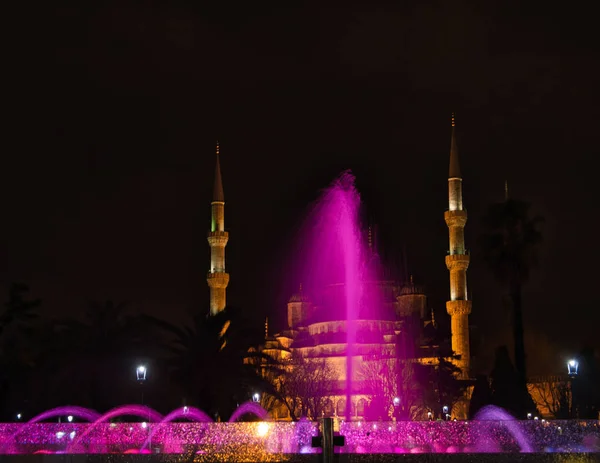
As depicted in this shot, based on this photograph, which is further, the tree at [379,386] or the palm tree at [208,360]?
the tree at [379,386]

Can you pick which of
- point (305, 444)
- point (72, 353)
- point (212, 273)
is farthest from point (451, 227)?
point (305, 444)

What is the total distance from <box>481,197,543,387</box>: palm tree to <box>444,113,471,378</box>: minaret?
92.8 ft

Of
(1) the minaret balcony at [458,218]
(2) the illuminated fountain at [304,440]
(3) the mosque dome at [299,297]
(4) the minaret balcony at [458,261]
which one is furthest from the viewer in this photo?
(3) the mosque dome at [299,297]

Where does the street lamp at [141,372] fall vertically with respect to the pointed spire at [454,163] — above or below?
below

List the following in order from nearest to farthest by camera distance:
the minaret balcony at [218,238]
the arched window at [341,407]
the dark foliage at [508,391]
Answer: the dark foliage at [508,391], the minaret balcony at [218,238], the arched window at [341,407]

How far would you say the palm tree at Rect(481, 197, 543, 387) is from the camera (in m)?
43.2

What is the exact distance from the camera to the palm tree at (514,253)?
142 ft

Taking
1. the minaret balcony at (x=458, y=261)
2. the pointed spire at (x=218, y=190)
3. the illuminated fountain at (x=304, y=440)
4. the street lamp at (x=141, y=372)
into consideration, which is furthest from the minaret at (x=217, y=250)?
the illuminated fountain at (x=304, y=440)

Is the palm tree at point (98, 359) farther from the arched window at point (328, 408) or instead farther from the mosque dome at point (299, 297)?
the mosque dome at point (299, 297)

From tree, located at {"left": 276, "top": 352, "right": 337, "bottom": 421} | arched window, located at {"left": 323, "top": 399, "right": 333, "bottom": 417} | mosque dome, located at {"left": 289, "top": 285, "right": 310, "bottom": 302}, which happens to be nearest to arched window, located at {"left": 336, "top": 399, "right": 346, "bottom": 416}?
arched window, located at {"left": 323, "top": 399, "right": 333, "bottom": 417}

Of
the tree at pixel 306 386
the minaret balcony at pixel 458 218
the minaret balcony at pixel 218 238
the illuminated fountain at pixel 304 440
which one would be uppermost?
the minaret balcony at pixel 458 218

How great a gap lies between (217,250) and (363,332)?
14.7 meters

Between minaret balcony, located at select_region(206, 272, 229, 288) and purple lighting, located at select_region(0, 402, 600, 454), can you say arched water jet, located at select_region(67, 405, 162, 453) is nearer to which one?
purple lighting, located at select_region(0, 402, 600, 454)

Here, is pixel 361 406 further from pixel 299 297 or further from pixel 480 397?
pixel 480 397
